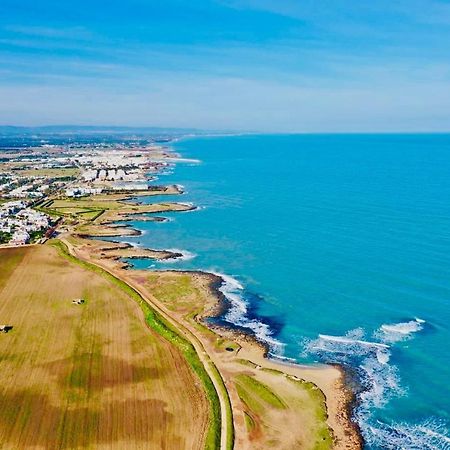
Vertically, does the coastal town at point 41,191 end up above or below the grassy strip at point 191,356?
above

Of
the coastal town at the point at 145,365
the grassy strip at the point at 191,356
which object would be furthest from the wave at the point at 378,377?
the grassy strip at the point at 191,356

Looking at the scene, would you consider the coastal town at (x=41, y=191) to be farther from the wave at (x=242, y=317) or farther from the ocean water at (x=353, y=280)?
the wave at (x=242, y=317)

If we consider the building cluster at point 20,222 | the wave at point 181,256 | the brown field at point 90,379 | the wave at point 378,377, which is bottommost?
the wave at point 378,377

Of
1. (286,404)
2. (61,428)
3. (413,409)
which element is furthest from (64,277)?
(413,409)

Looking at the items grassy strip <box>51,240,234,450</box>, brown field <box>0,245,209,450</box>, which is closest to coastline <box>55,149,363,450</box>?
grassy strip <box>51,240,234,450</box>

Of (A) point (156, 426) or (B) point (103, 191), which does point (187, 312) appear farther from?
(B) point (103, 191)

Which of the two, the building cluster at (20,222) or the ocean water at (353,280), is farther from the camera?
the building cluster at (20,222)
